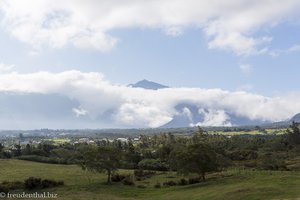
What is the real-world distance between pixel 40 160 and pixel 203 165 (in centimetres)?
8510

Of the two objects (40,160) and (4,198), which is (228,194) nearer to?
(4,198)

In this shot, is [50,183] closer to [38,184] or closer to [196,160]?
[38,184]

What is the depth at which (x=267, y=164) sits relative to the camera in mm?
89875

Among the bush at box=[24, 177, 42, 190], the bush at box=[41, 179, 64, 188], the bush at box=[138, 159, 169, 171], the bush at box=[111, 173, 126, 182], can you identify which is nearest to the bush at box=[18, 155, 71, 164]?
the bush at box=[138, 159, 169, 171]

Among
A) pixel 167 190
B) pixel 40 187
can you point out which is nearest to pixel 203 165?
pixel 167 190

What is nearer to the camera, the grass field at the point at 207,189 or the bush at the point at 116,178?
the grass field at the point at 207,189

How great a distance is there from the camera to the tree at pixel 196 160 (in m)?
72.6

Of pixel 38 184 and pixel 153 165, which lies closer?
pixel 38 184

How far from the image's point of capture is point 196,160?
72.8m

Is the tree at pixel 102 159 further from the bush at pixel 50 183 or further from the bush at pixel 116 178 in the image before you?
the bush at pixel 50 183

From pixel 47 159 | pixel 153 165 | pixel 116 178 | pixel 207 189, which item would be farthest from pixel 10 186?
pixel 47 159

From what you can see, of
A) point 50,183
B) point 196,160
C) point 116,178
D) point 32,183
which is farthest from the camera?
point 116,178

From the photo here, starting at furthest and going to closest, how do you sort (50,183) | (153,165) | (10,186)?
1. (153,165)
2. (50,183)
3. (10,186)

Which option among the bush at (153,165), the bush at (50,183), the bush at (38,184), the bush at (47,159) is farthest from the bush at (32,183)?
the bush at (47,159)
